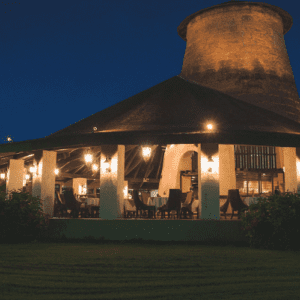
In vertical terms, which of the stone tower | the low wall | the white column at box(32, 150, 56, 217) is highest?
the stone tower

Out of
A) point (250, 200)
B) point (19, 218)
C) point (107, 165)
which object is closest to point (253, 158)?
point (250, 200)

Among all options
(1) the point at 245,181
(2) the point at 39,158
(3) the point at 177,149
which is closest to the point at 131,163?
(3) the point at 177,149

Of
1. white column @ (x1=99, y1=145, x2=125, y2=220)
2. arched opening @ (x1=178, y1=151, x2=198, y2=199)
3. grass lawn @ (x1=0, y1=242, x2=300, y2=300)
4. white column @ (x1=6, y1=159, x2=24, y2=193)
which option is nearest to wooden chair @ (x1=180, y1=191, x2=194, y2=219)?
white column @ (x1=99, y1=145, x2=125, y2=220)

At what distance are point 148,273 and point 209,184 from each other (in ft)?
14.0

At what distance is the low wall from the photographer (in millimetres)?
8469

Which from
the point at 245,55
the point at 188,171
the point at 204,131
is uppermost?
the point at 245,55

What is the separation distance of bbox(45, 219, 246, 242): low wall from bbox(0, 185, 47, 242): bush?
681 millimetres

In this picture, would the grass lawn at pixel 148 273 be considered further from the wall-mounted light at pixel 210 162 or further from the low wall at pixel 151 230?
the wall-mounted light at pixel 210 162

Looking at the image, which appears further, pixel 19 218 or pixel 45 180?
pixel 45 180

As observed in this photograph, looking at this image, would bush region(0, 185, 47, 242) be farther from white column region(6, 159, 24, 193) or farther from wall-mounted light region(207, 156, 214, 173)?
wall-mounted light region(207, 156, 214, 173)

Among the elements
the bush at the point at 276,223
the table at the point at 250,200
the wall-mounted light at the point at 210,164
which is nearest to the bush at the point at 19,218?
the wall-mounted light at the point at 210,164

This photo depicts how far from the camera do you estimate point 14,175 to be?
1164 centimetres

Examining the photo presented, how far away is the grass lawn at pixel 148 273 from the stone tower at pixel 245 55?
894 cm

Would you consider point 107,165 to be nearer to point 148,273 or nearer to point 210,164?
point 210,164
